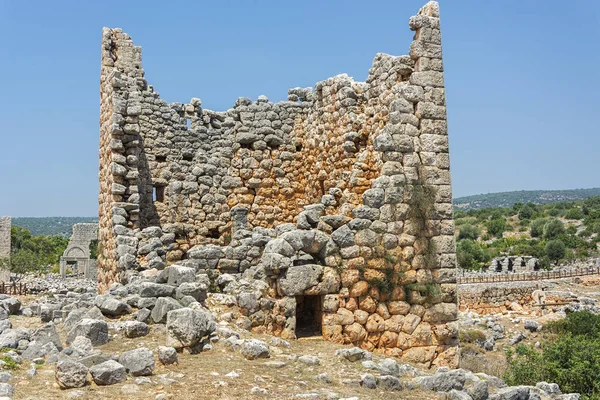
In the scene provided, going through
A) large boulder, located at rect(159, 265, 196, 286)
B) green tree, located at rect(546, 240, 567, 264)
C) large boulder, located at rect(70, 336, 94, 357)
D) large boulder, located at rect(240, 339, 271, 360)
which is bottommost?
green tree, located at rect(546, 240, 567, 264)

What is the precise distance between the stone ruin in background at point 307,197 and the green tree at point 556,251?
2086 inches

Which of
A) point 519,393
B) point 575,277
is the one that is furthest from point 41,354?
point 575,277

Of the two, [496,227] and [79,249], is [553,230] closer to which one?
[496,227]

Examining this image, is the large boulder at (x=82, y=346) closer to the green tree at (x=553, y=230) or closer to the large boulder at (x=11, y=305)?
the large boulder at (x=11, y=305)

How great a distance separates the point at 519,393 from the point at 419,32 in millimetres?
5893

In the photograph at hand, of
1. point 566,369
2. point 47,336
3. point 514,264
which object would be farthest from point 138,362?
point 514,264

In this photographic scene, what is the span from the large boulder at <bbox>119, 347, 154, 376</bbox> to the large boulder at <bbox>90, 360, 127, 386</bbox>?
138 mm

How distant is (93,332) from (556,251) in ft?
197

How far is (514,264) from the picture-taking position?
169 feet

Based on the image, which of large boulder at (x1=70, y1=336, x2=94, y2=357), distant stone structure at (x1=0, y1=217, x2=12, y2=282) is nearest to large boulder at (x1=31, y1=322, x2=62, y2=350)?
large boulder at (x1=70, y1=336, x2=94, y2=357)

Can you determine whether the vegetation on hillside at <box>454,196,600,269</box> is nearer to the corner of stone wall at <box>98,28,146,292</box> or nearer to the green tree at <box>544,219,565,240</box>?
the green tree at <box>544,219,565,240</box>

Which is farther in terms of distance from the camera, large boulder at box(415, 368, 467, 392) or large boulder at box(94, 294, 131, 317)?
large boulder at box(94, 294, 131, 317)

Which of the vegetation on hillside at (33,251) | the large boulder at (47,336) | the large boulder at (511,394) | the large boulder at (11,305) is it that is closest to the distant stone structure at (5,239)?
the vegetation on hillside at (33,251)

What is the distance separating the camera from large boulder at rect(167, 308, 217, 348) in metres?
7.29
